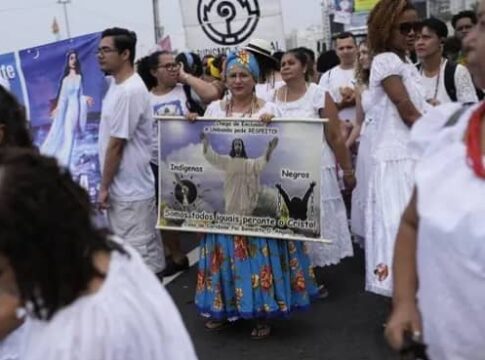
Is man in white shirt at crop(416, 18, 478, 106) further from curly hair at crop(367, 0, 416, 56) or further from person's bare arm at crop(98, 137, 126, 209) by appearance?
person's bare arm at crop(98, 137, 126, 209)

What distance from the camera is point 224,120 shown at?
4449 millimetres

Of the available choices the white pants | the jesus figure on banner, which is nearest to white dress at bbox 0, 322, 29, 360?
the jesus figure on banner

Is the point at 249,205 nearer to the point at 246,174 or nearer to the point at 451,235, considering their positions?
the point at 246,174

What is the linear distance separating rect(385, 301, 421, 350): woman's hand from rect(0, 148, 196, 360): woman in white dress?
59 centimetres

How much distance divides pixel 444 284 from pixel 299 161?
8.50 ft

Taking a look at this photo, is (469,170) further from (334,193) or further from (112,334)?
(334,193)

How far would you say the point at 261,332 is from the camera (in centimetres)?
464

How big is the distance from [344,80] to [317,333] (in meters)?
3.46

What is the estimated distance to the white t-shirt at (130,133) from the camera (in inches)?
186

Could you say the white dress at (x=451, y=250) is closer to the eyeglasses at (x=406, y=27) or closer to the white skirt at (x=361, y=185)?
the eyeglasses at (x=406, y=27)

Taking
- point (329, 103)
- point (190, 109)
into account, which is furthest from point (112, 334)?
point (190, 109)

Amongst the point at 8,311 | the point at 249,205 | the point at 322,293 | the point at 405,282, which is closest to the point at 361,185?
the point at 322,293

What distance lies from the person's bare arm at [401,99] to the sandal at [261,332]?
1387 millimetres

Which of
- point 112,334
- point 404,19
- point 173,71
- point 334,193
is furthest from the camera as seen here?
point 173,71
